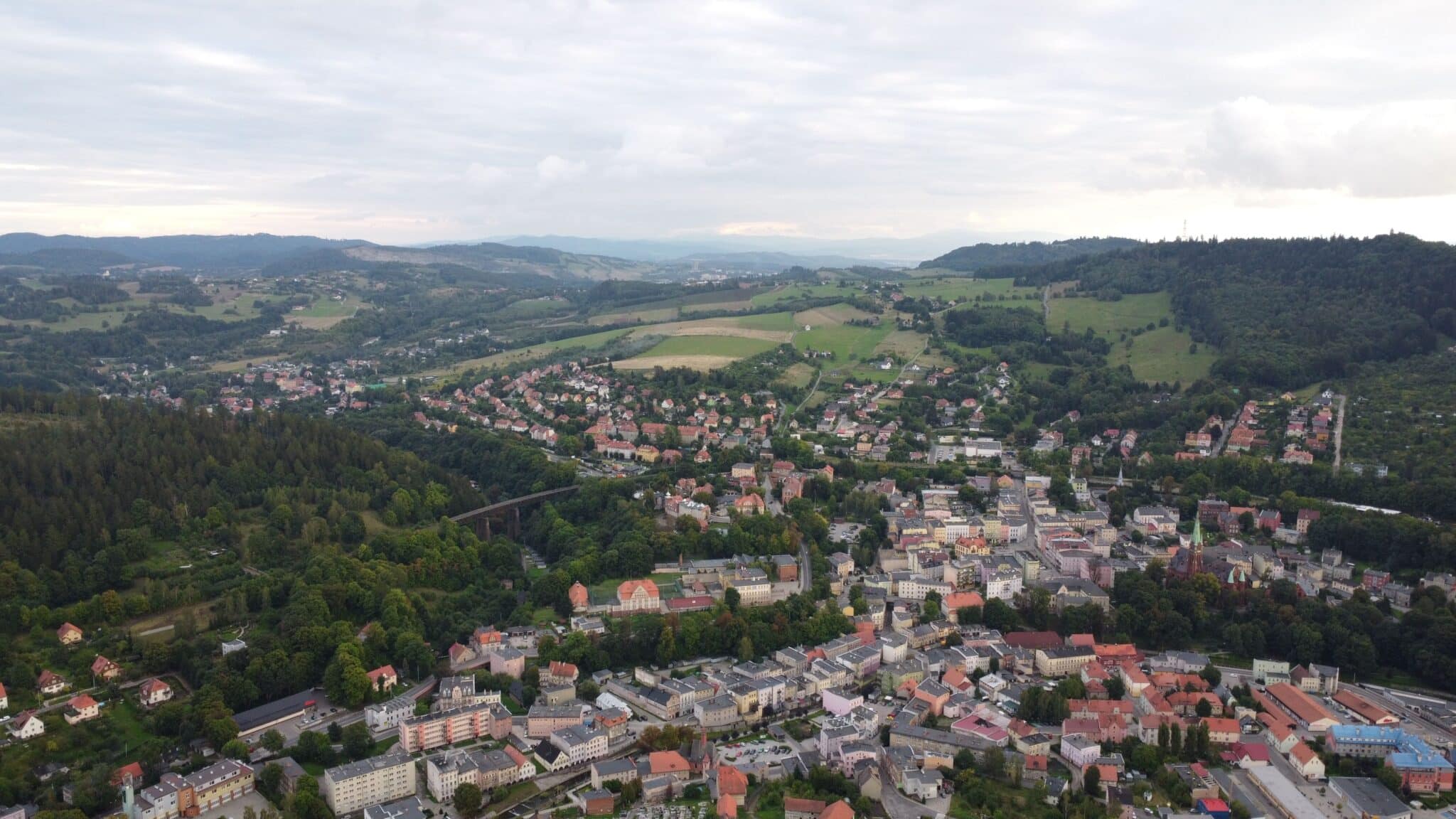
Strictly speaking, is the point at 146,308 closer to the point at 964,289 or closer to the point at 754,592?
the point at 964,289

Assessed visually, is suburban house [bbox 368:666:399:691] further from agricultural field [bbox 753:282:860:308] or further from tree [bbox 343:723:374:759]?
agricultural field [bbox 753:282:860:308]

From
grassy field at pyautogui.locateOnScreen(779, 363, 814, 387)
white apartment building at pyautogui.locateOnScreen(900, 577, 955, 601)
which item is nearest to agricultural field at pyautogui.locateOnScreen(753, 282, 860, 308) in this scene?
grassy field at pyautogui.locateOnScreen(779, 363, 814, 387)

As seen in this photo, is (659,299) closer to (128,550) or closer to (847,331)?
(847,331)

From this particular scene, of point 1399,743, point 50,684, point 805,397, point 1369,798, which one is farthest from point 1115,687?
point 805,397

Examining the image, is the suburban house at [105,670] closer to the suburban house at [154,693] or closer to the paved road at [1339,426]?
the suburban house at [154,693]

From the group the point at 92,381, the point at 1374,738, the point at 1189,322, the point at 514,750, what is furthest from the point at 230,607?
the point at 1189,322
